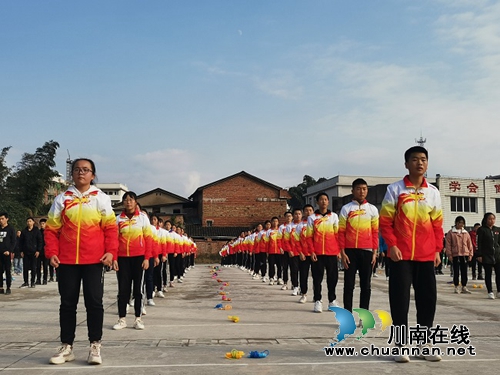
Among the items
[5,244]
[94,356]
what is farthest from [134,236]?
[5,244]

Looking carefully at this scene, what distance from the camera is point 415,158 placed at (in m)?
6.25

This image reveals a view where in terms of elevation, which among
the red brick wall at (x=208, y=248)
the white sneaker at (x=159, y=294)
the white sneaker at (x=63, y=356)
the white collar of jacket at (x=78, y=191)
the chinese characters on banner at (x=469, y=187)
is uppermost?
the chinese characters on banner at (x=469, y=187)

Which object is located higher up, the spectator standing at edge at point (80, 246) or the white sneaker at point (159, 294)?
the spectator standing at edge at point (80, 246)

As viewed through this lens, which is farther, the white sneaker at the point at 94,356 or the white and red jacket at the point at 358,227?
the white and red jacket at the point at 358,227

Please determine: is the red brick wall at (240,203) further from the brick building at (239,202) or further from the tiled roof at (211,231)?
the tiled roof at (211,231)

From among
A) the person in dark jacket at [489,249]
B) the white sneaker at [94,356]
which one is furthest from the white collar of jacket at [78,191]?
the person in dark jacket at [489,249]

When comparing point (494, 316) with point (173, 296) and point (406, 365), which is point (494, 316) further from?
point (173, 296)

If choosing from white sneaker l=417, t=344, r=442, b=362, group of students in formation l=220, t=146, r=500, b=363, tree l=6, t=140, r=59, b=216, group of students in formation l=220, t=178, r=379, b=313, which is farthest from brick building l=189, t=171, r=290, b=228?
white sneaker l=417, t=344, r=442, b=362

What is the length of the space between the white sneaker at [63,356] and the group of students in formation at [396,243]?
3433 millimetres

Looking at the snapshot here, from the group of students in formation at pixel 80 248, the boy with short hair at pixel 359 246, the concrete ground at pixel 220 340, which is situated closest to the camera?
the concrete ground at pixel 220 340

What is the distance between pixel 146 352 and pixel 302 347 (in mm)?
1813

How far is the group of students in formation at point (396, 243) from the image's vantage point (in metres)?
6.22

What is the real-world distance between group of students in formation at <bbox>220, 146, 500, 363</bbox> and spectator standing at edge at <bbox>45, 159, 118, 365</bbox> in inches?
123

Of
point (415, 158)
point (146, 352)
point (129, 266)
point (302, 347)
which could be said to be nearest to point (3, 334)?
point (129, 266)
